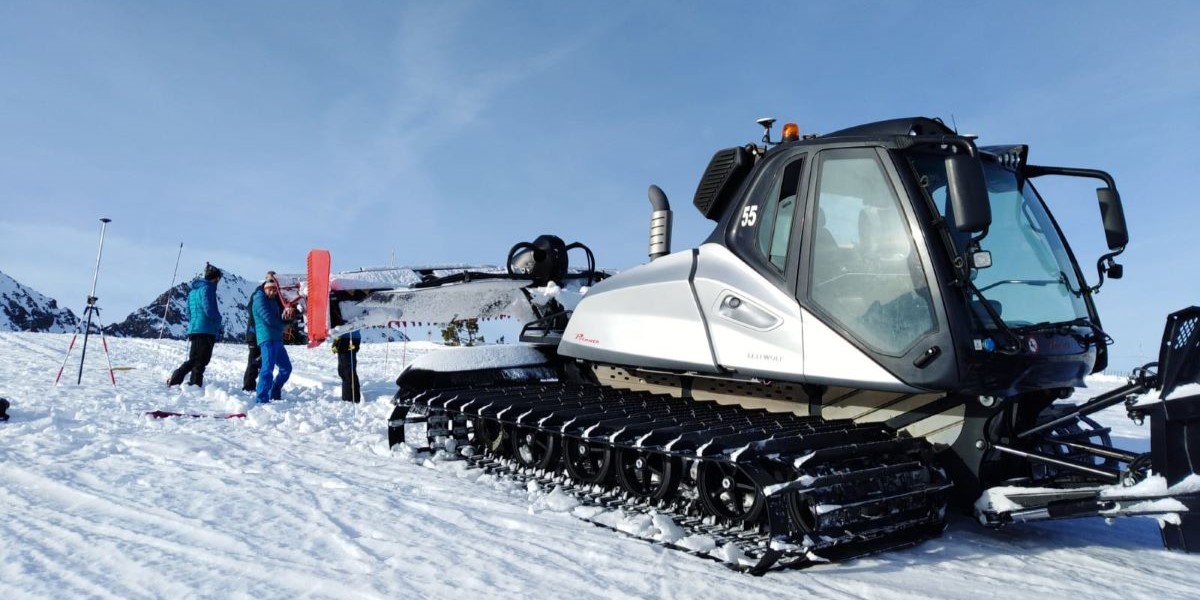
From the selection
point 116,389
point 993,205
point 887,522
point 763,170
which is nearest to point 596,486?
point 887,522

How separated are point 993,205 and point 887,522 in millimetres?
2005

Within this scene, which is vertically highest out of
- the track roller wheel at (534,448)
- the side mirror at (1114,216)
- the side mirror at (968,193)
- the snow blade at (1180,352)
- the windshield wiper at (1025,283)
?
the side mirror at (1114,216)

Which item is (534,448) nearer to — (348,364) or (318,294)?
(318,294)

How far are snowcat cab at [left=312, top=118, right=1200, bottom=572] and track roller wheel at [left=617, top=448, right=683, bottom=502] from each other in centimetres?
1

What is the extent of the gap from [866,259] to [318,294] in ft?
17.7

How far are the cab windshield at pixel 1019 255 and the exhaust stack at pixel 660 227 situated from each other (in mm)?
2049

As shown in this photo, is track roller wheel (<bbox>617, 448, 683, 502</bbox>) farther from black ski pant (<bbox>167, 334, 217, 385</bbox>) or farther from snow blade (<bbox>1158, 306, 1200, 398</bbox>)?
black ski pant (<bbox>167, 334, 217, 385</bbox>)

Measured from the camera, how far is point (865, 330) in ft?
12.9

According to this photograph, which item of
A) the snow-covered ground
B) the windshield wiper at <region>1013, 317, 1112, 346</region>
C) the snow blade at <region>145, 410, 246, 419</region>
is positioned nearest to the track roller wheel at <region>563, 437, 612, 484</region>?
the snow-covered ground

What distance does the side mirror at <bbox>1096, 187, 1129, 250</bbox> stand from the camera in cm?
444

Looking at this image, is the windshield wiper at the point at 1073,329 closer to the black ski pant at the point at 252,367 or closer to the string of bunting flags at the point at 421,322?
the string of bunting flags at the point at 421,322

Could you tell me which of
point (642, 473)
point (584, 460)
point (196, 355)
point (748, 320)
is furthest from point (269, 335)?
point (748, 320)

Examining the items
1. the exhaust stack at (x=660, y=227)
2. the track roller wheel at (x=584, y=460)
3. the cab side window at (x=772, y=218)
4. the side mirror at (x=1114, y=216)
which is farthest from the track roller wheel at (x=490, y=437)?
the side mirror at (x=1114, y=216)

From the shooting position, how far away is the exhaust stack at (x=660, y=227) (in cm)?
568
